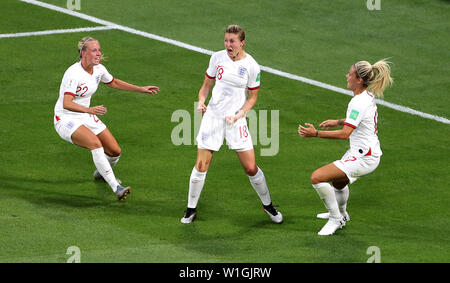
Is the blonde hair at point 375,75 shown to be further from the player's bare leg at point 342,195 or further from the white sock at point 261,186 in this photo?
the white sock at point 261,186

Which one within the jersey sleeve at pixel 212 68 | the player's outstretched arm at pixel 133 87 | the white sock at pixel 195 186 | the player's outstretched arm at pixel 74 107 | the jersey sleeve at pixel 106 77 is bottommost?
the white sock at pixel 195 186

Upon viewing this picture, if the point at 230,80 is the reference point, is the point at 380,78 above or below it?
below

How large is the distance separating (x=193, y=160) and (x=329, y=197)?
3.68m

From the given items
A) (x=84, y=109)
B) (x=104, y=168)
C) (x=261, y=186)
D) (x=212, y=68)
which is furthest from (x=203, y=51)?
(x=261, y=186)

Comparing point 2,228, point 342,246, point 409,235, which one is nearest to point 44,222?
point 2,228

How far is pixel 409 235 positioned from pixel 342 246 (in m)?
1.02

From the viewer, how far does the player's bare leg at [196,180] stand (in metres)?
12.8

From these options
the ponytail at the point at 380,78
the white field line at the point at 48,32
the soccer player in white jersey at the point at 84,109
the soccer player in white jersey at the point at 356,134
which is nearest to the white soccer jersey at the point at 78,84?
the soccer player in white jersey at the point at 84,109

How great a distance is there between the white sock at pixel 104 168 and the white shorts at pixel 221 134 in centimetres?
158

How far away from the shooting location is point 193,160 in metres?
15.5

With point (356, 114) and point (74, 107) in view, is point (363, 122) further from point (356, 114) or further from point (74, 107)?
point (74, 107)

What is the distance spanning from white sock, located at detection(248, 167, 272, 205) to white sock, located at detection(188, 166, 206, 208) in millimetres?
670

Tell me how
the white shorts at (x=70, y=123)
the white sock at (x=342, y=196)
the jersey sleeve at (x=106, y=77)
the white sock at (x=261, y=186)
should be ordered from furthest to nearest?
1. the jersey sleeve at (x=106, y=77)
2. the white shorts at (x=70, y=123)
3. the white sock at (x=261, y=186)
4. the white sock at (x=342, y=196)

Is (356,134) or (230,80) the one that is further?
(230,80)
